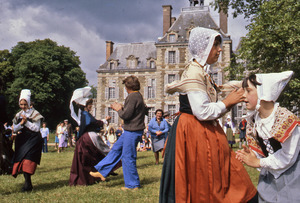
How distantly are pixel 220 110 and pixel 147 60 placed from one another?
41.9 meters

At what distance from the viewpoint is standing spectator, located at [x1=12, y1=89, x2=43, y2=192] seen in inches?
243

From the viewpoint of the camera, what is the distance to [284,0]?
15.1m

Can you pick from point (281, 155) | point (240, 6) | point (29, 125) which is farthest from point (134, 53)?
point (281, 155)

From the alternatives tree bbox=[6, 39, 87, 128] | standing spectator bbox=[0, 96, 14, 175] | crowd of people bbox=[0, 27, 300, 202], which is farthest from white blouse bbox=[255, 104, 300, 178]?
tree bbox=[6, 39, 87, 128]

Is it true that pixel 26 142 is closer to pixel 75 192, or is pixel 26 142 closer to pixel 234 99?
pixel 75 192

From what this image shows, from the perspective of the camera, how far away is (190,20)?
1635 inches

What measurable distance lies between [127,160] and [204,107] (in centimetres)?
362

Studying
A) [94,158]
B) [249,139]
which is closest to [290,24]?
[94,158]

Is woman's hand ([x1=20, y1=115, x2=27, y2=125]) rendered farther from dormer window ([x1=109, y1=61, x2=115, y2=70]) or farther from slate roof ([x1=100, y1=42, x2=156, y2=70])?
dormer window ([x1=109, y1=61, x2=115, y2=70])

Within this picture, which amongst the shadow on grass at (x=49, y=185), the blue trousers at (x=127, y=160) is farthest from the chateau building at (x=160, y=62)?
the blue trousers at (x=127, y=160)

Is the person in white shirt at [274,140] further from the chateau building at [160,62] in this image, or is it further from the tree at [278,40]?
the chateau building at [160,62]

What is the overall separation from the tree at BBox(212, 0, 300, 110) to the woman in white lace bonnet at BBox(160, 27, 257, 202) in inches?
501

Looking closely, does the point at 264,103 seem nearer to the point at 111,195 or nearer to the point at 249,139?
the point at 249,139

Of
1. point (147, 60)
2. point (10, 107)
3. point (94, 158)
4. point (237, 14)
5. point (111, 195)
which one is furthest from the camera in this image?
point (147, 60)
